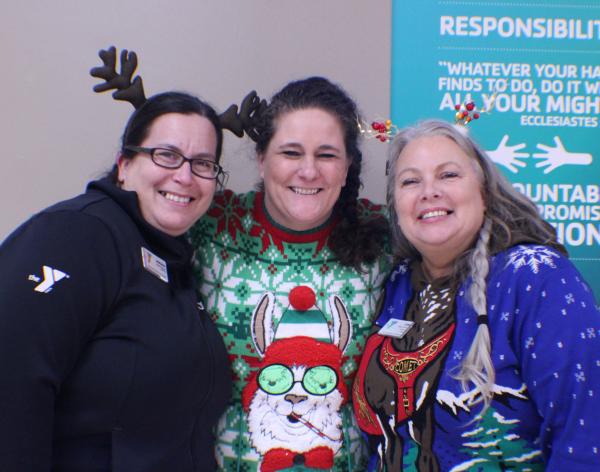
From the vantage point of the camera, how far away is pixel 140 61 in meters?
2.39

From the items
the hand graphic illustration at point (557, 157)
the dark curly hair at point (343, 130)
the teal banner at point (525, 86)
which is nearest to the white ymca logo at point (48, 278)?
the dark curly hair at point (343, 130)

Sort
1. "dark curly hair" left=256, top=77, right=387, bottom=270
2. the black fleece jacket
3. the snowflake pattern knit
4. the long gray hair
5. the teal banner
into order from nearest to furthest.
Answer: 1. the black fleece jacket
2. the long gray hair
3. the snowflake pattern knit
4. "dark curly hair" left=256, top=77, right=387, bottom=270
5. the teal banner

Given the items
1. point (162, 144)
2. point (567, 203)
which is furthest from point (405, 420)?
point (567, 203)

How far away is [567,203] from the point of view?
7.82 ft

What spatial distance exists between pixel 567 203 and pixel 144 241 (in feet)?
5.79

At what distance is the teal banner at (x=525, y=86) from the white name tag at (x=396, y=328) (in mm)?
975

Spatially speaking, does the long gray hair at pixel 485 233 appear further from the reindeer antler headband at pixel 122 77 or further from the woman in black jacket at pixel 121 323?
the reindeer antler headband at pixel 122 77

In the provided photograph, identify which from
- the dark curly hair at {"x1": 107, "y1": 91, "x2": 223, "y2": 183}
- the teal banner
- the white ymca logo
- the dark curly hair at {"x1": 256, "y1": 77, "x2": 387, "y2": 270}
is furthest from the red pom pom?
the teal banner

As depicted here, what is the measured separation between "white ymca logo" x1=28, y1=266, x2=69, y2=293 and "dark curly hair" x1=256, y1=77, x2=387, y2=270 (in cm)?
92

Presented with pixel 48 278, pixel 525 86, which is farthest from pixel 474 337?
pixel 525 86

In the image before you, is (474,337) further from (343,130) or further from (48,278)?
(48,278)

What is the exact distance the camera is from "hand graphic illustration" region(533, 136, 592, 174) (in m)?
2.39

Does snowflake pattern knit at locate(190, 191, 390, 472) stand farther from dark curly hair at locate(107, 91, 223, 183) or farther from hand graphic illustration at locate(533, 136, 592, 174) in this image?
hand graphic illustration at locate(533, 136, 592, 174)

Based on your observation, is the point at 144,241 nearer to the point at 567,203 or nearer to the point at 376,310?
the point at 376,310
